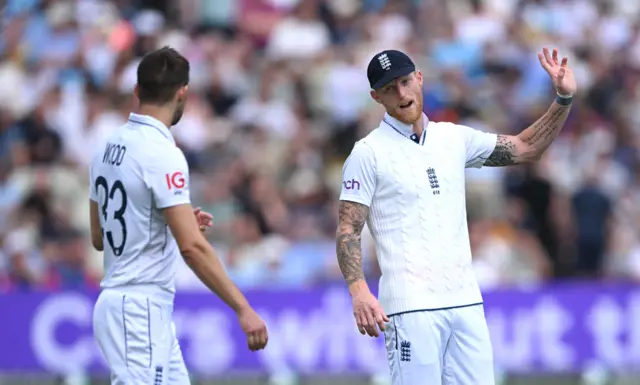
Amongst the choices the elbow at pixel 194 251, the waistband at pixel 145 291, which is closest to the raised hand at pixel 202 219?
the waistband at pixel 145 291

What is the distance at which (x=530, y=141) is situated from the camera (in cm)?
809

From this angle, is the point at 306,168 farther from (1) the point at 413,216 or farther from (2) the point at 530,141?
(1) the point at 413,216

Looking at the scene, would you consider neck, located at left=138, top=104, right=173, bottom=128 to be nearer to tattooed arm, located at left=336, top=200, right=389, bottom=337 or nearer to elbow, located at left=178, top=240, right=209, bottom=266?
elbow, located at left=178, top=240, right=209, bottom=266

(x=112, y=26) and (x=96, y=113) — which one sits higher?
(x=112, y=26)

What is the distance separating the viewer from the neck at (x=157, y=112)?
720cm

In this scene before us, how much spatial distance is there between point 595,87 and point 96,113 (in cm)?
671

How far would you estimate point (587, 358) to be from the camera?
14094 mm

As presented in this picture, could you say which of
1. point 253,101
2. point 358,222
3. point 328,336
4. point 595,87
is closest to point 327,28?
point 253,101

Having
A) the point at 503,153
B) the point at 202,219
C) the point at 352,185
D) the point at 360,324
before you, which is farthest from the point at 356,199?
the point at 503,153

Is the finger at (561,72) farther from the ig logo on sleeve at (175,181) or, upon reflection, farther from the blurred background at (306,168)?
the blurred background at (306,168)

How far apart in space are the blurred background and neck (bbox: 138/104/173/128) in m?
5.04

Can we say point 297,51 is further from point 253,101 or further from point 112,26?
point 112,26

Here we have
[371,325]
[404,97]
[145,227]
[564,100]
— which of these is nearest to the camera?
[145,227]

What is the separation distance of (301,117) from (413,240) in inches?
367
